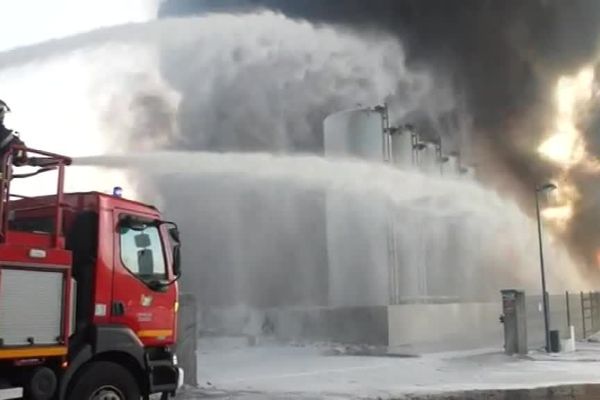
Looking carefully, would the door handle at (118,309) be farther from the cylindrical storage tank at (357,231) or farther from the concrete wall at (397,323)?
the cylindrical storage tank at (357,231)

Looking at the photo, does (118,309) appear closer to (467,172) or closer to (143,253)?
(143,253)

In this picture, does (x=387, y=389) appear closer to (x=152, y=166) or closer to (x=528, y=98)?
(x=152, y=166)

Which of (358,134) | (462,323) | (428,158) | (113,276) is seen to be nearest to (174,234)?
(113,276)

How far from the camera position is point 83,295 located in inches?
278

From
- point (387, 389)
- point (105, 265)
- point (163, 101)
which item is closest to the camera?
point (105, 265)

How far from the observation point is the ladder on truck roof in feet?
20.3

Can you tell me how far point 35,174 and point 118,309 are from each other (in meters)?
1.78

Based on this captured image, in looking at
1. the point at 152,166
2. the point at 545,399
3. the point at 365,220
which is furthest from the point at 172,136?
the point at 545,399

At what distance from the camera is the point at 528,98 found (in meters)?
34.2

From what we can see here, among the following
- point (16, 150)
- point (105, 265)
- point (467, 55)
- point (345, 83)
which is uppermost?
point (467, 55)

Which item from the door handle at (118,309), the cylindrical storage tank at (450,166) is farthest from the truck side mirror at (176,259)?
the cylindrical storage tank at (450,166)

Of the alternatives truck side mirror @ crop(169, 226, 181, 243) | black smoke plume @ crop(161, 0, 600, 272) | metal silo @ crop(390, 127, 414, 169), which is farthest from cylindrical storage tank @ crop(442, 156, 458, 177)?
truck side mirror @ crop(169, 226, 181, 243)

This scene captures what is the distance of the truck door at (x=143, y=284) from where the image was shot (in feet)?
24.2

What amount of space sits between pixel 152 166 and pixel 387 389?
5.92 metres
